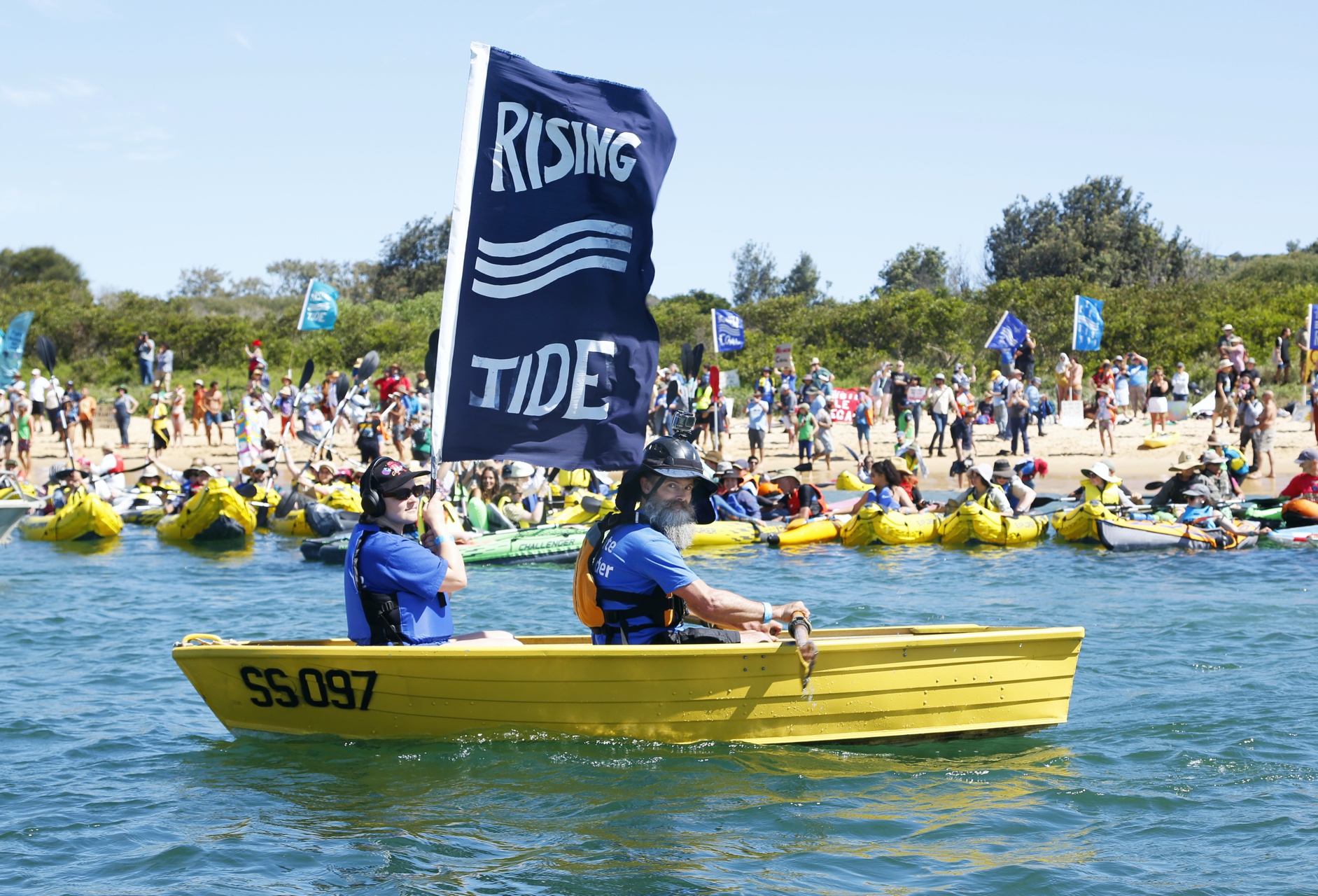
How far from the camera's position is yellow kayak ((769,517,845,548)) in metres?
17.0

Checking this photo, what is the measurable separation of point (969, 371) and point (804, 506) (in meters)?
18.6

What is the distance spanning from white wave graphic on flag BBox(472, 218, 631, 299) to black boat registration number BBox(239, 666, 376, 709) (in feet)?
7.53

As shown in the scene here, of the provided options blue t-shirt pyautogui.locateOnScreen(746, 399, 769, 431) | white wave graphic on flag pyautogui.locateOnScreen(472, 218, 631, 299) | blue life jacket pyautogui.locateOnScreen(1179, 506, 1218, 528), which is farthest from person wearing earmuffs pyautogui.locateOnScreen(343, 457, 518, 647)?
blue t-shirt pyautogui.locateOnScreen(746, 399, 769, 431)

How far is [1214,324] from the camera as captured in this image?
33.7 m

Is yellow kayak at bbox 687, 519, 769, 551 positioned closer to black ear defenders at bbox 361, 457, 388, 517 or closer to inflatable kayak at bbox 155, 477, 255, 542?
inflatable kayak at bbox 155, 477, 255, 542

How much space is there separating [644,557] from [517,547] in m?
9.56

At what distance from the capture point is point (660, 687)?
7.14m

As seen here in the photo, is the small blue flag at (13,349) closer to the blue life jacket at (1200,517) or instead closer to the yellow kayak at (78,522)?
the yellow kayak at (78,522)

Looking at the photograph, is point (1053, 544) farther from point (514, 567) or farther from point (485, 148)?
point (485, 148)

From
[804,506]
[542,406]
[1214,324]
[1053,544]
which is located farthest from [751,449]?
[542,406]

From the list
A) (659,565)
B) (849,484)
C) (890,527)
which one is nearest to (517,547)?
(890,527)

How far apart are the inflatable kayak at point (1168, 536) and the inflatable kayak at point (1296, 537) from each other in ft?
0.66

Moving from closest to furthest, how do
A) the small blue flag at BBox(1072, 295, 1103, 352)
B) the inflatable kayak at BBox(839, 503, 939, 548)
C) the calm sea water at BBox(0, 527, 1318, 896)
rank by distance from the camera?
the calm sea water at BBox(0, 527, 1318, 896) < the inflatable kayak at BBox(839, 503, 939, 548) < the small blue flag at BBox(1072, 295, 1103, 352)

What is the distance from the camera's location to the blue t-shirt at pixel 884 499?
17.1 meters
